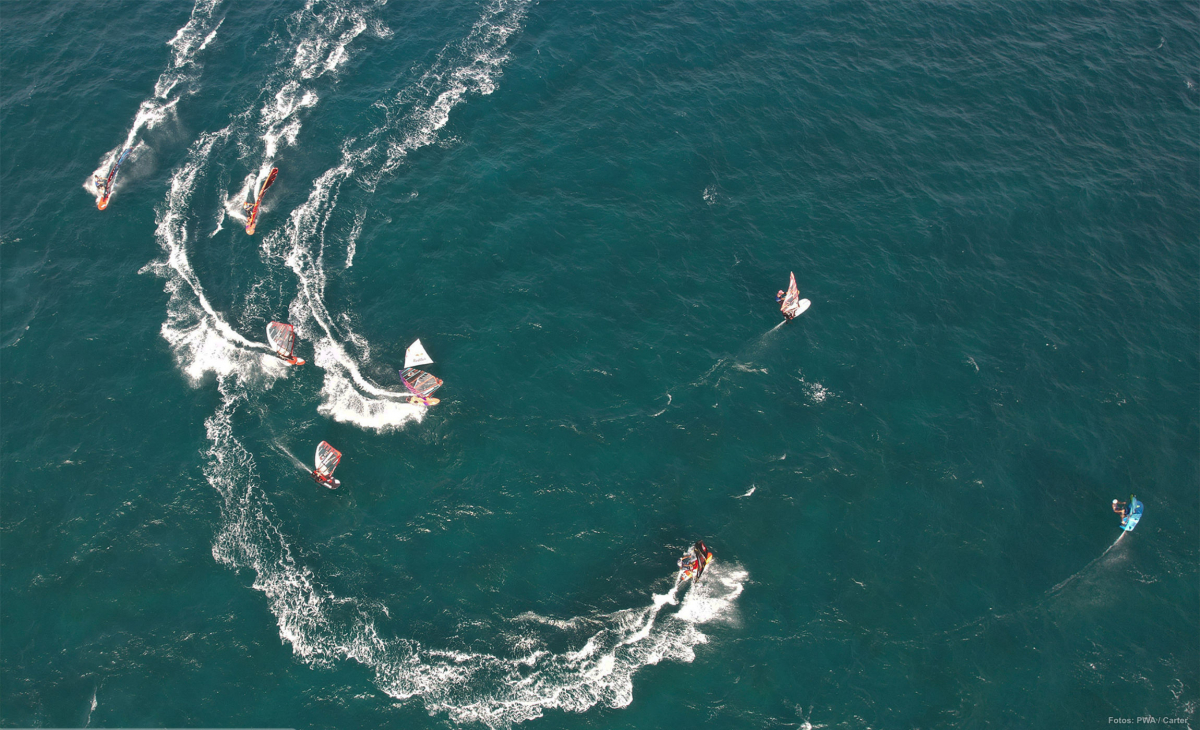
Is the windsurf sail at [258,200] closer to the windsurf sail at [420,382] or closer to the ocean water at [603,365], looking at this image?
the ocean water at [603,365]

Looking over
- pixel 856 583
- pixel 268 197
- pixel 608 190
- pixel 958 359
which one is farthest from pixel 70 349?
pixel 958 359

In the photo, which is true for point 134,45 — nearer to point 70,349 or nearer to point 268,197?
point 268,197

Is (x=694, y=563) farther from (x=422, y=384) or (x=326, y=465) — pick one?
(x=326, y=465)

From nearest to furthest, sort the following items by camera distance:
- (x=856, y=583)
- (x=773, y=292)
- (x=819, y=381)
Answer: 1. (x=856, y=583)
2. (x=819, y=381)
3. (x=773, y=292)

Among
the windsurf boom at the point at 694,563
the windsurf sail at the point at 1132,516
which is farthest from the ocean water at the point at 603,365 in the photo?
the windsurf sail at the point at 1132,516

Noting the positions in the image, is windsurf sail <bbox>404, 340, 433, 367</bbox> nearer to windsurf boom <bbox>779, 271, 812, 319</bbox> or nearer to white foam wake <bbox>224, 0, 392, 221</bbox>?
white foam wake <bbox>224, 0, 392, 221</bbox>

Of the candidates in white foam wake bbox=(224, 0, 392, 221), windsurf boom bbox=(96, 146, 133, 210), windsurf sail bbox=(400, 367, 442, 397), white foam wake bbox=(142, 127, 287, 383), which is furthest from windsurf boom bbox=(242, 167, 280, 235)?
windsurf sail bbox=(400, 367, 442, 397)
